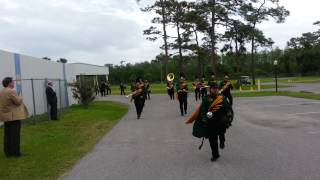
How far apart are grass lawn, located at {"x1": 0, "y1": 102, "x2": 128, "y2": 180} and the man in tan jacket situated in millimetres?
286

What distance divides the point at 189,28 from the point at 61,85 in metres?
39.6

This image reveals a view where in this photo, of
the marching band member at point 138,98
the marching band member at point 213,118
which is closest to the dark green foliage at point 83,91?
the marching band member at point 138,98

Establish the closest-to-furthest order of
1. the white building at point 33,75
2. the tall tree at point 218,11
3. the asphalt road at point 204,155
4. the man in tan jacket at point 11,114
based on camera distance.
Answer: the asphalt road at point 204,155, the man in tan jacket at point 11,114, the white building at point 33,75, the tall tree at point 218,11

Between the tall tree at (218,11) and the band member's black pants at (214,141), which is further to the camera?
the tall tree at (218,11)

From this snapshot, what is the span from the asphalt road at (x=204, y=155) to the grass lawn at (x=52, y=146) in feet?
1.18

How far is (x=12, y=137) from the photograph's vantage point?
11.6 m

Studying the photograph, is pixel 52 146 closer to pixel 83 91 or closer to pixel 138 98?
pixel 138 98

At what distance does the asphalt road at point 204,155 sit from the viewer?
8820 mm

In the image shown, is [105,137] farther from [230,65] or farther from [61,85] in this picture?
[230,65]

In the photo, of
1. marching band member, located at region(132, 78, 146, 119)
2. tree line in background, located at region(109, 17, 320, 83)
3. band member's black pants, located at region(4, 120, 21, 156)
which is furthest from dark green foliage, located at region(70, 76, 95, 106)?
tree line in background, located at region(109, 17, 320, 83)

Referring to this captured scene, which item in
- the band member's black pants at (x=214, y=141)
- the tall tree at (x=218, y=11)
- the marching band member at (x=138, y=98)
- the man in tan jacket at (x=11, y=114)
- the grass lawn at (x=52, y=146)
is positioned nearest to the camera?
the grass lawn at (x=52, y=146)

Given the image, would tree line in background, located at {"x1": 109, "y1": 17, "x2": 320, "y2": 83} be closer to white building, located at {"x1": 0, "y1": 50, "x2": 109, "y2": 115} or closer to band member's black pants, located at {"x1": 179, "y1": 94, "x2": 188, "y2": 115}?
white building, located at {"x1": 0, "y1": 50, "x2": 109, "y2": 115}

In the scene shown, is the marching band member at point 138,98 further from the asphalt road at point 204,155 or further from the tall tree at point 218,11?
the tall tree at point 218,11

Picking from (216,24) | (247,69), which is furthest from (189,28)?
(247,69)
